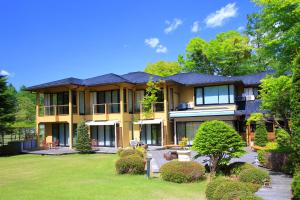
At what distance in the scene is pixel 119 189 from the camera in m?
12.8

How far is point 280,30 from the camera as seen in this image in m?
16.5

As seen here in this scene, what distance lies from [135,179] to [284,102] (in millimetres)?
7793

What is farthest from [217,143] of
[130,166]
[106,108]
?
[106,108]

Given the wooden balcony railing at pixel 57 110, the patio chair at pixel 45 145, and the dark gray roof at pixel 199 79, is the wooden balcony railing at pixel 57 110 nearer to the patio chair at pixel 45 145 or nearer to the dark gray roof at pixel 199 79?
the patio chair at pixel 45 145

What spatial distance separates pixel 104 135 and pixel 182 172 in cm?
1876

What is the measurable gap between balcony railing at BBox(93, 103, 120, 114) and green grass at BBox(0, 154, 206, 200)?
13.2 m

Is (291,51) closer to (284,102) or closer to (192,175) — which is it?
(284,102)

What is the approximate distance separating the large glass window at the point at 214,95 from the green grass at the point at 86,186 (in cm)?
1523

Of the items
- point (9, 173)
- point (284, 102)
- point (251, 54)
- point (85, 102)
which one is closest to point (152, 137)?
point (85, 102)

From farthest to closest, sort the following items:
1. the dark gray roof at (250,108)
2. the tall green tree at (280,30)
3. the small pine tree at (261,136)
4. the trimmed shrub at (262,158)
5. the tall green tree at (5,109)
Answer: the dark gray roof at (250,108) → the tall green tree at (5,109) → the small pine tree at (261,136) → the trimmed shrub at (262,158) → the tall green tree at (280,30)

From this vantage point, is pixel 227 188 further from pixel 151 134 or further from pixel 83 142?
pixel 151 134

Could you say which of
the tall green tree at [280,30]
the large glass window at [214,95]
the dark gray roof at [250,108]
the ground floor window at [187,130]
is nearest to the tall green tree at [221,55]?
the dark gray roof at [250,108]

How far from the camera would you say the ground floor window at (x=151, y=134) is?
1239 inches

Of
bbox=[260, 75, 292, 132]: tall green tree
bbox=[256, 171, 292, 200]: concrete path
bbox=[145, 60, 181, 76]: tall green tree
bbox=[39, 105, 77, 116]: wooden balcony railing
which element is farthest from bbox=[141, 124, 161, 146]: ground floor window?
bbox=[145, 60, 181, 76]: tall green tree
